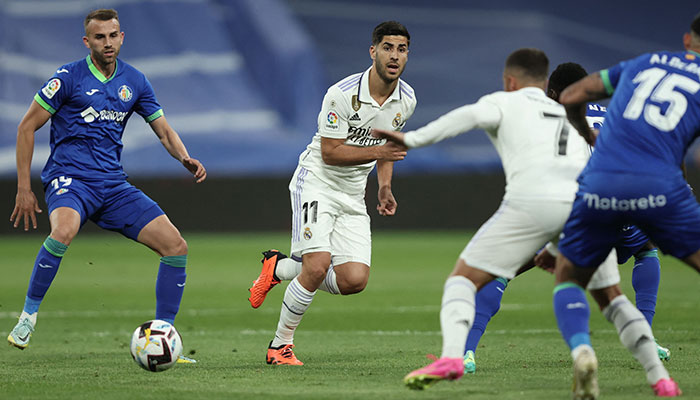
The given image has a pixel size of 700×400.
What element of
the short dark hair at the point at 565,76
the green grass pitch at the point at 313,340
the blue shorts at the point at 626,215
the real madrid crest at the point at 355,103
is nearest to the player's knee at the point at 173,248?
the green grass pitch at the point at 313,340

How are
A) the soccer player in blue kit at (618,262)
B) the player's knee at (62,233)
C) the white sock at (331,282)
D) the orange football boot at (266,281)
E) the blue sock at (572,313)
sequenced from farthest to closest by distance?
the orange football boot at (266,281) → the white sock at (331,282) → the player's knee at (62,233) → the soccer player in blue kit at (618,262) → the blue sock at (572,313)

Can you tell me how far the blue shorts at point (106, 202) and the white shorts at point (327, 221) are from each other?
1.00 meters

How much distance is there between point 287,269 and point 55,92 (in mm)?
2103

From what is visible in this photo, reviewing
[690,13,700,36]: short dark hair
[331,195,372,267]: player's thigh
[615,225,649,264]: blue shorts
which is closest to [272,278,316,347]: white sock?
[331,195,372,267]: player's thigh

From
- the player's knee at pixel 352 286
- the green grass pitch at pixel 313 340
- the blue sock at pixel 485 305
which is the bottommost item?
the green grass pitch at pixel 313 340

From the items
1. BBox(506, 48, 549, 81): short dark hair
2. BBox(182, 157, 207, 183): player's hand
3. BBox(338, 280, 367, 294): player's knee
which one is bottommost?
BBox(338, 280, 367, 294): player's knee

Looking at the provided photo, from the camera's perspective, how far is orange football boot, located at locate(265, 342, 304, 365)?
22.4 feet

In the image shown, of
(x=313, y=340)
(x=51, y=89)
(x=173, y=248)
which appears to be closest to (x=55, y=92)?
(x=51, y=89)

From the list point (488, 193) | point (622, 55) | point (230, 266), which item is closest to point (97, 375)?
point (230, 266)

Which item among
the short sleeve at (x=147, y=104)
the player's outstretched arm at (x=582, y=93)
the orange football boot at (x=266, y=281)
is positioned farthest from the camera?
the orange football boot at (x=266, y=281)

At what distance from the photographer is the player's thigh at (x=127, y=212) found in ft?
23.3

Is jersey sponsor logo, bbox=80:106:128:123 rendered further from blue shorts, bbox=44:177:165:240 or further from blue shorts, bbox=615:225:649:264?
blue shorts, bbox=615:225:649:264

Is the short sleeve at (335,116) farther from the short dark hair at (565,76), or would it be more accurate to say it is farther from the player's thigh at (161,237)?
the short dark hair at (565,76)

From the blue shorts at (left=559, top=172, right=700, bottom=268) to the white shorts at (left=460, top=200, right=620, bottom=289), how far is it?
114 mm
